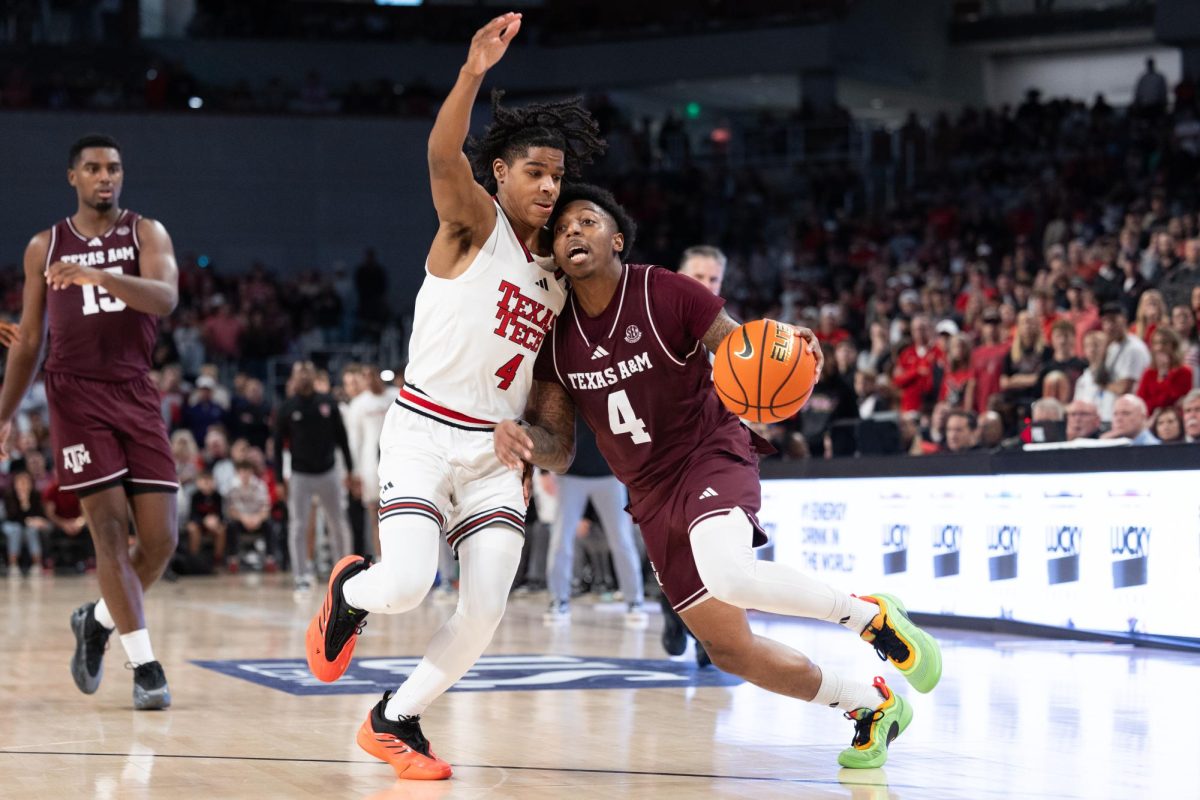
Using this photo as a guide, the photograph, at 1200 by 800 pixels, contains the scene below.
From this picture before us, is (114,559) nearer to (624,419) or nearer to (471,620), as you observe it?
(471,620)

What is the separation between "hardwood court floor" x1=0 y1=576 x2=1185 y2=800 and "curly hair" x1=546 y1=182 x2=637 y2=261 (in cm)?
184

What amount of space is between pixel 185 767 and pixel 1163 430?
275 inches

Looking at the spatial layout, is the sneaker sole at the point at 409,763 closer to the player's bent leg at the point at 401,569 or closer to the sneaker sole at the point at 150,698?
the player's bent leg at the point at 401,569

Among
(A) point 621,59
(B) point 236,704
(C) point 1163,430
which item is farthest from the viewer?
(A) point 621,59

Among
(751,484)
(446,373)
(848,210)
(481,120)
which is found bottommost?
(751,484)

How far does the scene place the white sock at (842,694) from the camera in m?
A: 5.21

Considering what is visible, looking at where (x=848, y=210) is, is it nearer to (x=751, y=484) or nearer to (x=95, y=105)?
(x=95, y=105)

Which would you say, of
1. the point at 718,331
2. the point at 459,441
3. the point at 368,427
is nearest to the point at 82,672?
the point at 459,441

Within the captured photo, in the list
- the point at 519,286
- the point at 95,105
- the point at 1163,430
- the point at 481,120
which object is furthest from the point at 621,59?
the point at 519,286

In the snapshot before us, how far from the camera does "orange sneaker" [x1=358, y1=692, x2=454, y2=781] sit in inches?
192

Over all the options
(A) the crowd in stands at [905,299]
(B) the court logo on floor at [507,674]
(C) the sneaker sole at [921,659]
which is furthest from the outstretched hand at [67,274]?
(A) the crowd in stands at [905,299]

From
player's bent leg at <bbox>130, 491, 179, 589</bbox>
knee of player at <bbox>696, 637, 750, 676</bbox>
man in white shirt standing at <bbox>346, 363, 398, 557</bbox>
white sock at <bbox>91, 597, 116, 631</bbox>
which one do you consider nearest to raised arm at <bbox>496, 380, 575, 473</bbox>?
knee of player at <bbox>696, 637, 750, 676</bbox>

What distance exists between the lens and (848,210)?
2327cm

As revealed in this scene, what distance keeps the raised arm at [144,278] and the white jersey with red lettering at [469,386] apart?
A: 1578 mm
